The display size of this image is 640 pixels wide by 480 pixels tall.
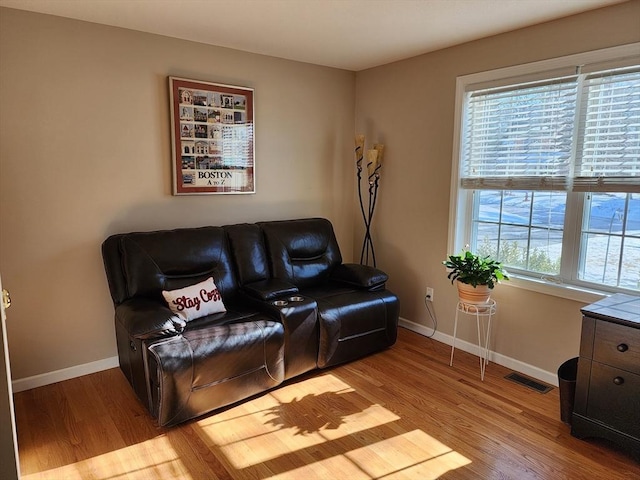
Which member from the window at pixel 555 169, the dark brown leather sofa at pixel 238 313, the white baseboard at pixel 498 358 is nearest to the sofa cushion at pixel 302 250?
the dark brown leather sofa at pixel 238 313

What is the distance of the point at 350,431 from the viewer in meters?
2.38

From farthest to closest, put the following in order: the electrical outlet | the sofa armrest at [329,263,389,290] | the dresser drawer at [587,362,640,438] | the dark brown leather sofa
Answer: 1. the electrical outlet
2. the sofa armrest at [329,263,389,290]
3. the dark brown leather sofa
4. the dresser drawer at [587,362,640,438]

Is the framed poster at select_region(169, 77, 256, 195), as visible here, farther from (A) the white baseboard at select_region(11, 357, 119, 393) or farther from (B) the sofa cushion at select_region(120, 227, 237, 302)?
(A) the white baseboard at select_region(11, 357, 119, 393)

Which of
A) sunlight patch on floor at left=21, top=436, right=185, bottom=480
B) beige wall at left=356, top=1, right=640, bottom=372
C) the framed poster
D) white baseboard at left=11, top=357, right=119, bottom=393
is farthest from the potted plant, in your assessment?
white baseboard at left=11, top=357, right=119, bottom=393

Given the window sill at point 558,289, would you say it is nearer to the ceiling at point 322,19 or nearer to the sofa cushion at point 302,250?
the sofa cushion at point 302,250

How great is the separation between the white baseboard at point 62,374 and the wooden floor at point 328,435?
0.06 metres

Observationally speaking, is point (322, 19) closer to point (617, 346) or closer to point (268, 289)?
point (268, 289)

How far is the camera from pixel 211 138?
3348 millimetres

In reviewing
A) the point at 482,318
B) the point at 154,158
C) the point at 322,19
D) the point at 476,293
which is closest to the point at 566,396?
the point at 476,293

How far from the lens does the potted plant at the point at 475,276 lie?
293cm

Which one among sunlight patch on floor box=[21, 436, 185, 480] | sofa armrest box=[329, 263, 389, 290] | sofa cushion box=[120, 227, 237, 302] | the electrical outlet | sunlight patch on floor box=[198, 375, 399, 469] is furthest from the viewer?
the electrical outlet

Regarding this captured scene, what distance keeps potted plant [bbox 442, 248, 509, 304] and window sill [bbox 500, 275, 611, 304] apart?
3.5 inches

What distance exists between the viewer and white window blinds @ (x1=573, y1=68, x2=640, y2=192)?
2.47 meters

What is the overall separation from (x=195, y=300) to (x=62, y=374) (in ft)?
3.58
